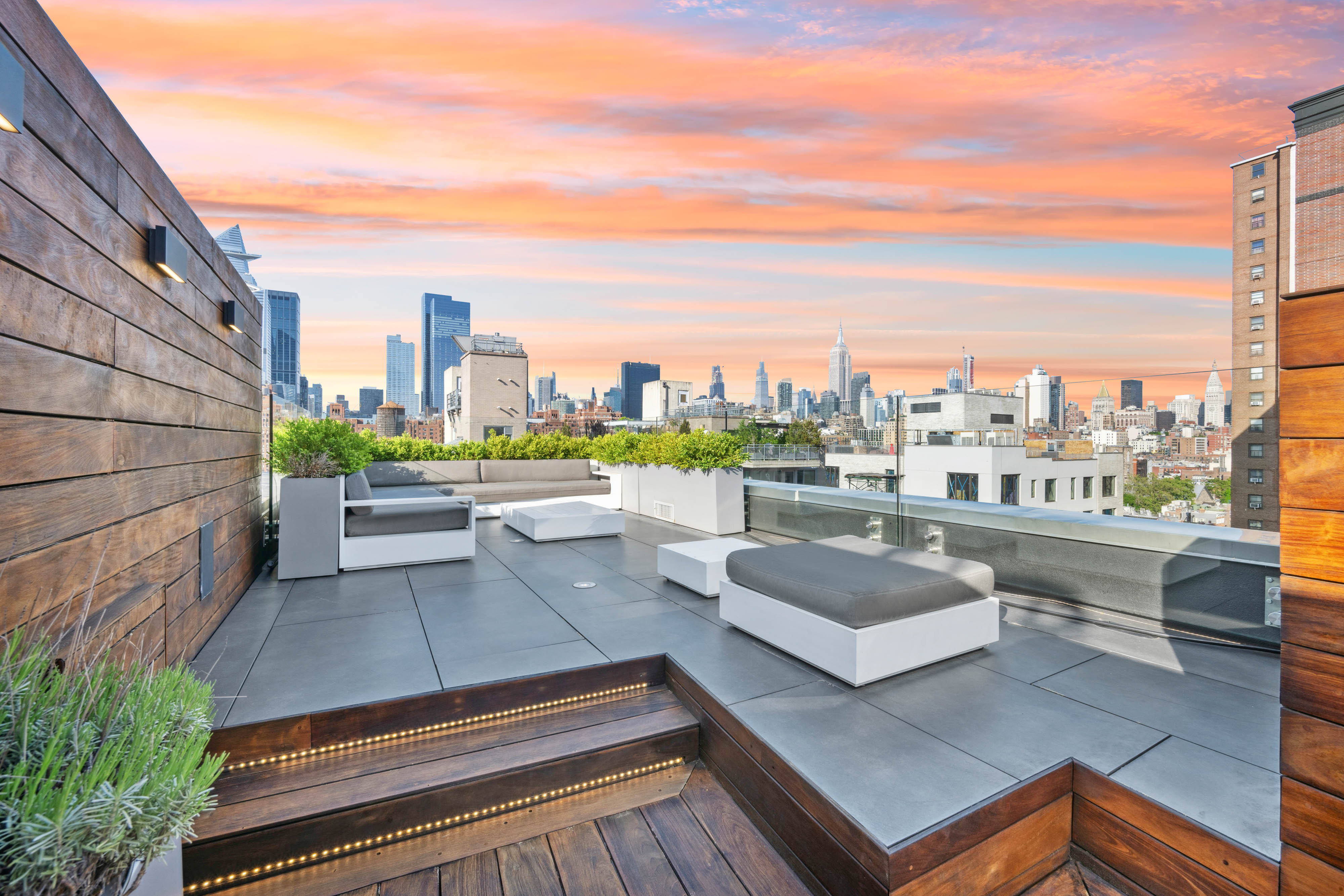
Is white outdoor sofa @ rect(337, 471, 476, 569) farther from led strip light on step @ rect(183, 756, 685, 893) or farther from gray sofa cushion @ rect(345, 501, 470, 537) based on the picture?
led strip light on step @ rect(183, 756, 685, 893)

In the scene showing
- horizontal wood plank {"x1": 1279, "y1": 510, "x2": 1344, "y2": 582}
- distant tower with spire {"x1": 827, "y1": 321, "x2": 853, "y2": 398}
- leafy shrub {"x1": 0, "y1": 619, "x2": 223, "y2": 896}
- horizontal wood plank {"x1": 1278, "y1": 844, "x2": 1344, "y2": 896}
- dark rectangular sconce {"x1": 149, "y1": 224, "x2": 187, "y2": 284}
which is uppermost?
distant tower with spire {"x1": 827, "y1": 321, "x2": 853, "y2": 398}

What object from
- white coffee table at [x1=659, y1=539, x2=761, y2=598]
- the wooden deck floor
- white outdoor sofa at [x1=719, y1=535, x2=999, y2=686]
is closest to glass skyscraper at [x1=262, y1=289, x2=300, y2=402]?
white coffee table at [x1=659, y1=539, x2=761, y2=598]

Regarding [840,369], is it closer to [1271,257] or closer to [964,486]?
[1271,257]

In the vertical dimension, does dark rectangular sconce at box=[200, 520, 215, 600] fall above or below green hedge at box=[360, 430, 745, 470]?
below

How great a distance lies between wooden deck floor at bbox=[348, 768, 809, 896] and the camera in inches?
71.4

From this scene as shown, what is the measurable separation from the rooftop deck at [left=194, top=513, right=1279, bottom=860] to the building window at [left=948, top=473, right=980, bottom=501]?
1235 millimetres

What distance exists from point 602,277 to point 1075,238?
10.9 m

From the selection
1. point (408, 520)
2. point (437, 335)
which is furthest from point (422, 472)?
point (437, 335)

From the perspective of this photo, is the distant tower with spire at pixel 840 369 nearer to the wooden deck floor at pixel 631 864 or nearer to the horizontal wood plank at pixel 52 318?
the wooden deck floor at pixel 631 864

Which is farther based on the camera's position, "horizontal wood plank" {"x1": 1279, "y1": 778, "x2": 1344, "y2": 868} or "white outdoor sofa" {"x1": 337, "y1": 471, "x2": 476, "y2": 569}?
"white outdoor sofa" {"x1": 337, "y1": 471, "x2": 476, "y2": 569}

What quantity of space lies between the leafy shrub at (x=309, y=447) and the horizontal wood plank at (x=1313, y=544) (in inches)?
215

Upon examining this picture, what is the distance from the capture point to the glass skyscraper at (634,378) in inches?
4656

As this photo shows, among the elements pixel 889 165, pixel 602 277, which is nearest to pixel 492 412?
pixel 602 277

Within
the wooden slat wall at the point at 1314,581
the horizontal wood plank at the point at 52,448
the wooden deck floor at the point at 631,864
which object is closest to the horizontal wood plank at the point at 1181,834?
the wooden slat wall at the point at 1314,581
